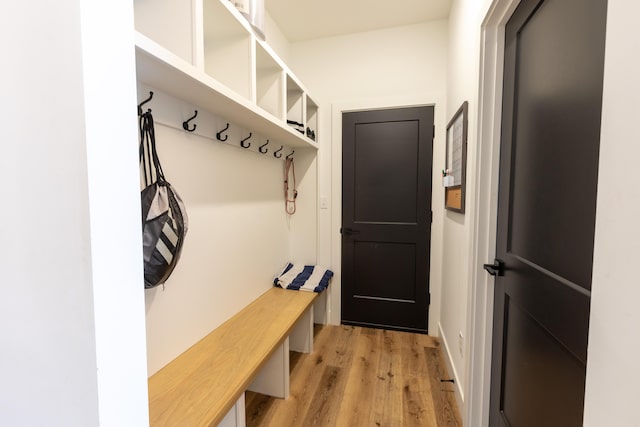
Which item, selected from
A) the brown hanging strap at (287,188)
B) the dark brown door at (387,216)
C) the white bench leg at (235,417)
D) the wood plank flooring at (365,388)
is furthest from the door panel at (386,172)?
the white bench leg at (235,417)

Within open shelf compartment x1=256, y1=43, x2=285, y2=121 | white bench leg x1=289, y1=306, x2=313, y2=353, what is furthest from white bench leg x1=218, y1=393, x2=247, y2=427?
open shelf compartment x1=256, y1=43, x2=285, y2=121

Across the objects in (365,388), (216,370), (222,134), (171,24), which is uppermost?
(171,24)

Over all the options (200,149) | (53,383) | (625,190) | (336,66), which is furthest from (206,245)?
(336,66)

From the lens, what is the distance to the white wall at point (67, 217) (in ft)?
1.52

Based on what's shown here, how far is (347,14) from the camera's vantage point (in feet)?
7.85

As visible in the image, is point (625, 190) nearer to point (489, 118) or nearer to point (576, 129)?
point (576, 129)

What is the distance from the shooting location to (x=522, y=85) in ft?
3.73

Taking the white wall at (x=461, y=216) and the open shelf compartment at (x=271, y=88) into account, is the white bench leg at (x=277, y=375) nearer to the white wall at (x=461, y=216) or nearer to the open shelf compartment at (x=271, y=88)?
the white wall at (x=461, y=216)

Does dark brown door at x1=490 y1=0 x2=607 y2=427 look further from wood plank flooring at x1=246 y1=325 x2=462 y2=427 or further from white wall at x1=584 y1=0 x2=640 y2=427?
wood plank flooring at x1=246 y1=325 x2=462 y2=427

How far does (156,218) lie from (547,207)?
1.34m

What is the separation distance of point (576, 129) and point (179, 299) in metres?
1.61

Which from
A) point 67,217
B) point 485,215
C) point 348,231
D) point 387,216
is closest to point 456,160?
point 485,215

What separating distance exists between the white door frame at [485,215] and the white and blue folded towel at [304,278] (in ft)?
4.02

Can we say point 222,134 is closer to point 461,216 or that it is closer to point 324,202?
point 324,202
